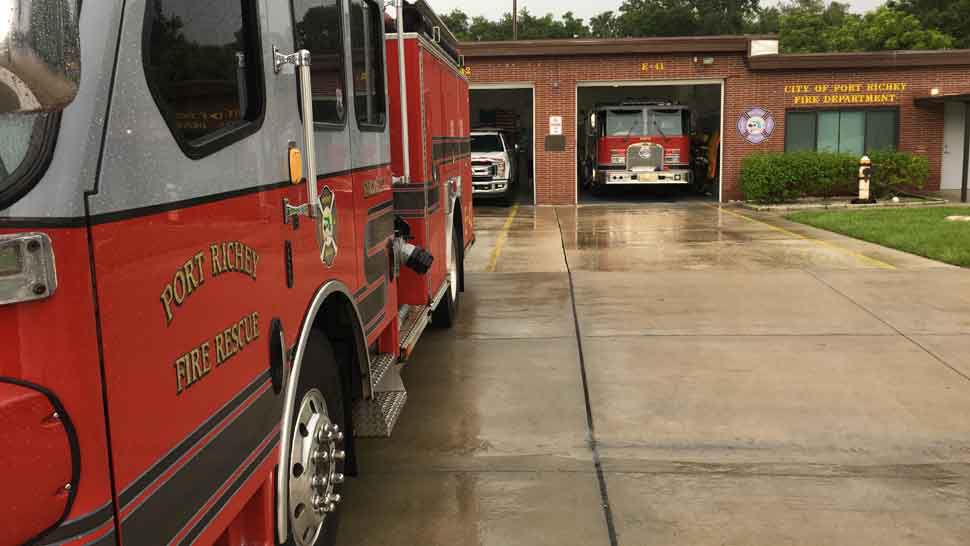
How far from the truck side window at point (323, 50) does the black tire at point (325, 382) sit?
892 millimetres

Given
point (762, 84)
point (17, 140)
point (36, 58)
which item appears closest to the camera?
point (36, 58)

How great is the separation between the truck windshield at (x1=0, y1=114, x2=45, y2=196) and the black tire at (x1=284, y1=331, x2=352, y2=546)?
5.33 ft

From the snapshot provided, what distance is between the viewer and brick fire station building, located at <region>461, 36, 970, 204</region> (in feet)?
71.9

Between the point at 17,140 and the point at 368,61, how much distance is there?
10.3ft

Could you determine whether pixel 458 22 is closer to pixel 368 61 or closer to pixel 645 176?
pixel 645 176

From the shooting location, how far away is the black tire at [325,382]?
328 cm

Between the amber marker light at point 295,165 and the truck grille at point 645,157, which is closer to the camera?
the amber marker light at point 295,165

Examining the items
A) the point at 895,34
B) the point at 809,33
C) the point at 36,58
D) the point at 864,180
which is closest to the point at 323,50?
the point at 36,58

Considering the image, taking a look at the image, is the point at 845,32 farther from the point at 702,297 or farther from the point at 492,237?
the point at 702,297

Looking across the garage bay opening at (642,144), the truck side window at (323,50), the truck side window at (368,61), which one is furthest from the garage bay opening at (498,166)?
the truck side window at (323,50)

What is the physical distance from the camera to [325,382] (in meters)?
3.48

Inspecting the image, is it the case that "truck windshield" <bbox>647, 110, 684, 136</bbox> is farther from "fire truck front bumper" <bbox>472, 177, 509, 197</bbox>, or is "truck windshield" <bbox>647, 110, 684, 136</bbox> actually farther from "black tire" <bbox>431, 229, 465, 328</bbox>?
"black tire" <bbox>431, 229, 465, 328</bbox>

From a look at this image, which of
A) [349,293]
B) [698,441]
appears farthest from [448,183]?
[349,293]

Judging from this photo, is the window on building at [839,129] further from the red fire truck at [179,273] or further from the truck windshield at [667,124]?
the red fire truck at [179,273]
